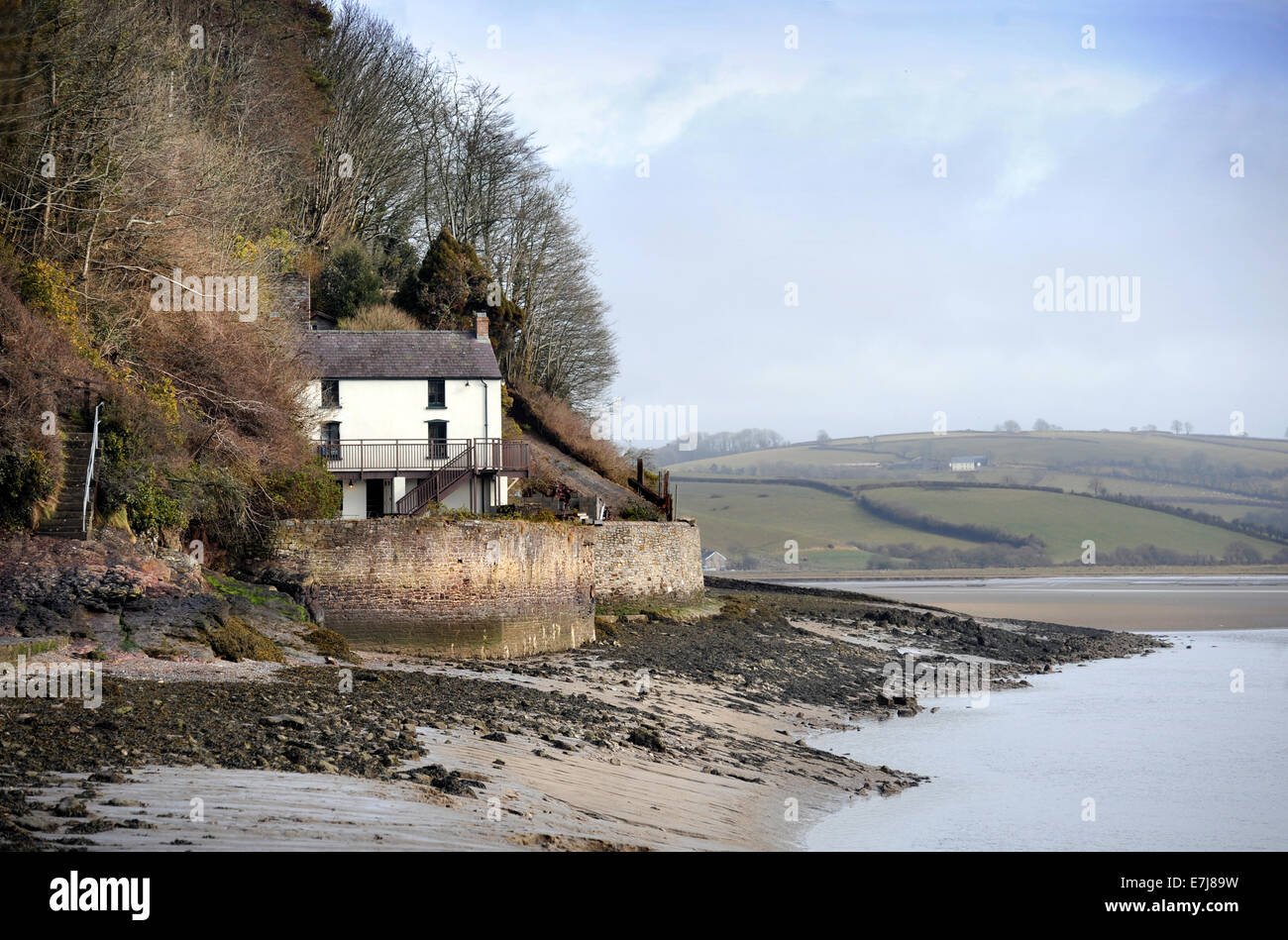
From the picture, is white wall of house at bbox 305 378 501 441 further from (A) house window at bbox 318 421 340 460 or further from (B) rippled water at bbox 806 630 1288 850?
(B) rippled water at bbox 806 630 1288 850

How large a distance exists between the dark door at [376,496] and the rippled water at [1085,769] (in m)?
17.3

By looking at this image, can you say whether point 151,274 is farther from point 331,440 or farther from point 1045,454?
point 1045,454

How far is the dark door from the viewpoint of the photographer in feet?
118

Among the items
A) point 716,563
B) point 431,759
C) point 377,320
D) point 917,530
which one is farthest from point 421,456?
point 917,530

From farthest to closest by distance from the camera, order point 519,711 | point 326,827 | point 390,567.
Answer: point 390,567 < point 519,711 < point 326,827

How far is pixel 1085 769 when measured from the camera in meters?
20.0

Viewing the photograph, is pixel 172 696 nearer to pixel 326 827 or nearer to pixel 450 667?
pixel 326 827

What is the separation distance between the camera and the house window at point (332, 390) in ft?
120

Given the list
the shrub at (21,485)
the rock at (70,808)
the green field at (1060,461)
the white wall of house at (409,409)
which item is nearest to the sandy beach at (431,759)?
the rock at (70,808)
